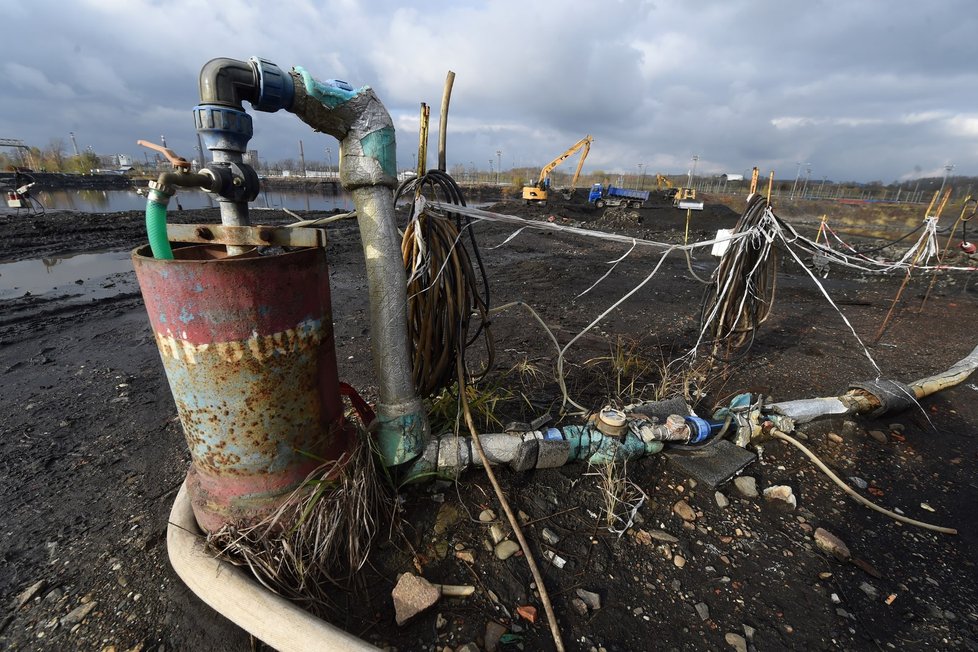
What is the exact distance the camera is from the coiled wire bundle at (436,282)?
231 centimetres

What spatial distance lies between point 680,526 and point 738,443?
3.20 feet

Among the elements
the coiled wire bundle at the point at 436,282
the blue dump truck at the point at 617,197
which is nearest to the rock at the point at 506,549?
the coiled wire bundle at the point at 436,282

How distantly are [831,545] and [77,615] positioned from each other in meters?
3.62

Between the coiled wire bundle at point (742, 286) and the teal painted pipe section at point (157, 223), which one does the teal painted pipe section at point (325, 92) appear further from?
the coiled wire bundle at point (742, 286)

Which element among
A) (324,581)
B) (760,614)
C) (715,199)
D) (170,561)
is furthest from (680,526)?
(715,199)

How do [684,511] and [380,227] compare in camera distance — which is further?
[684,511]

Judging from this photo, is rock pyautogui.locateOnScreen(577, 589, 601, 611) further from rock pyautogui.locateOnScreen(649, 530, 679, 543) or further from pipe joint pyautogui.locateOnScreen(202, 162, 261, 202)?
pipe joint pyautogui.locateOnScreen(202, 162, 261, 202)

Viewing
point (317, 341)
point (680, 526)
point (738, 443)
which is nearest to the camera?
point (317, 341)

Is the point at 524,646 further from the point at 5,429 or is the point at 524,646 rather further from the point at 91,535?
the point at 5,429

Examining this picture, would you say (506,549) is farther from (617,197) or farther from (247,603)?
(617,197)

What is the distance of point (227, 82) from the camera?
1.60 meters

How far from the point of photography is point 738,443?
2.98 meters

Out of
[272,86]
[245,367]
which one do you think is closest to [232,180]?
[272,86]

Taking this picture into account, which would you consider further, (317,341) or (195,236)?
(317,341)
